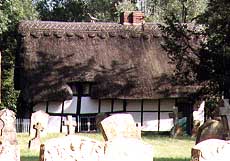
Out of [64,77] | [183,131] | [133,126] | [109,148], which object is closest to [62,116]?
[64,77]

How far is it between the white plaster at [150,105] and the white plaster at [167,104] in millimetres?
265

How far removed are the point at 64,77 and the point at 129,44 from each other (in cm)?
364

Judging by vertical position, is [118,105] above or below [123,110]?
above

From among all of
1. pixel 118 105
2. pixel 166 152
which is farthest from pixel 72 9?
pixel 166 152

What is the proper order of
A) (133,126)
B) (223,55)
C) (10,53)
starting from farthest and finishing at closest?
(10,53), (223,55), (133,126)

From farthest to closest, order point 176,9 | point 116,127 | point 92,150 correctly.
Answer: point 176,9
point 116,127
point 92,150

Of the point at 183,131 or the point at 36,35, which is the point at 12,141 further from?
the point at 36,35

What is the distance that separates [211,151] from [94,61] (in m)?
17.1

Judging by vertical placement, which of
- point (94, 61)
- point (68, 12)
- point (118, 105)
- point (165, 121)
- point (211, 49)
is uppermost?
point (68, 12)

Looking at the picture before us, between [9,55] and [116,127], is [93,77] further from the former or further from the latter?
[116,127]

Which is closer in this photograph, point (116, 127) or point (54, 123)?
point (116, 127)

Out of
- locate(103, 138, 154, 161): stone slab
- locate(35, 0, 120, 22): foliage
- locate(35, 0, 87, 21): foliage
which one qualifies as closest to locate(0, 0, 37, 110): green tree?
locate(35, 0, 120, 22): foliage

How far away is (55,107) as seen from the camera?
891 inches

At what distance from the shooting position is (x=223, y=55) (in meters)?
16.1
